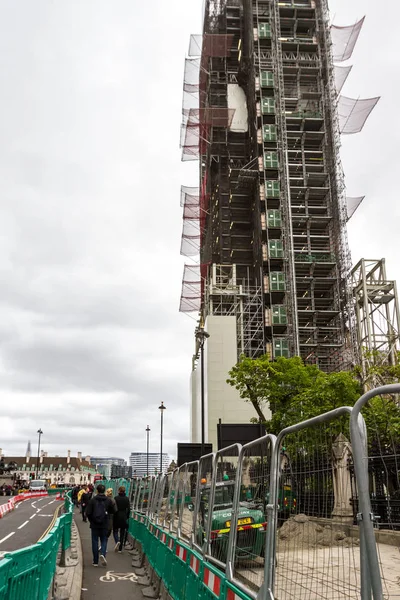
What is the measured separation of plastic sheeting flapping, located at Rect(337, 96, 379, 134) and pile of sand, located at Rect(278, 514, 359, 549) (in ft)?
196

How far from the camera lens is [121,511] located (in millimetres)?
15484

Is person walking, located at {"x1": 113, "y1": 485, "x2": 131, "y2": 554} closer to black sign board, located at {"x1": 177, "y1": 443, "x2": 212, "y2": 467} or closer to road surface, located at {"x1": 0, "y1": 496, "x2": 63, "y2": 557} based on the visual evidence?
road surface, located at {"x1": 0, "y1": 496, "x2": 63, "y2": 557}

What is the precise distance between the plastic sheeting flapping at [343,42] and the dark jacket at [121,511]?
5791cm

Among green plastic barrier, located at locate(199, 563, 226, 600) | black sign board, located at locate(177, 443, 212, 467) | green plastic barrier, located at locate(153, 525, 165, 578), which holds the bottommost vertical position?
green plastic barrier, located at locate(153, 525, 165, 578)

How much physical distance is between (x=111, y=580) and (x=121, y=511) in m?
4.10

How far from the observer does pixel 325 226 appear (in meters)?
57.8

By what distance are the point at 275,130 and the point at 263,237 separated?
11.8 metres

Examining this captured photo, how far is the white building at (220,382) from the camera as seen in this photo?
52.1 m

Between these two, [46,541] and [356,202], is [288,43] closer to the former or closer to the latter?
[356,202]

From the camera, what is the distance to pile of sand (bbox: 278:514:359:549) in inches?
150

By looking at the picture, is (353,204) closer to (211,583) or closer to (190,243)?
(190,243)

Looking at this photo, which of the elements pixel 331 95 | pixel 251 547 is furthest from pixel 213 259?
pixel 251 547

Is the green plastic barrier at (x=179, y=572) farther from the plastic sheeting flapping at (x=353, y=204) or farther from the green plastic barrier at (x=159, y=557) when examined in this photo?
the plastic sheeting flapping at (x=353, y=204)

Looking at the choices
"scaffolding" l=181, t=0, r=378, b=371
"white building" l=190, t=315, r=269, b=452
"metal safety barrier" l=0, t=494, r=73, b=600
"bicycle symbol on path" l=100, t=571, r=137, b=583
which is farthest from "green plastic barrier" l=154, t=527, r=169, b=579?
"white building" l=190, t=315, r=269, b=452
